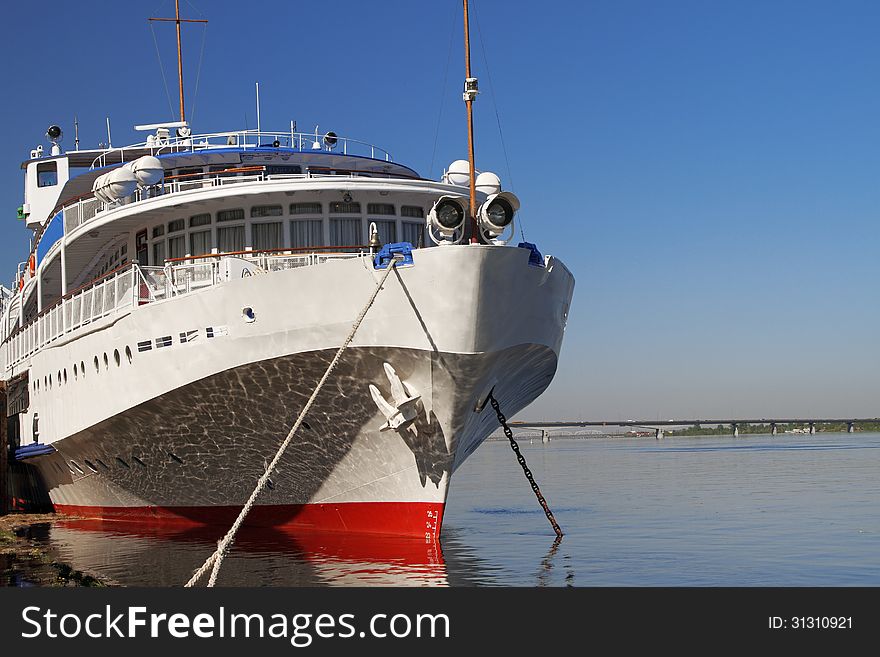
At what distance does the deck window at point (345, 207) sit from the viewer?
20094mm

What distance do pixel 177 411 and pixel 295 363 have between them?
3.06m

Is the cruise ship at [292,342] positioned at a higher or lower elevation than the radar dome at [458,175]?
lower

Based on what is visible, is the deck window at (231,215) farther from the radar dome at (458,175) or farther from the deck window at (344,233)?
the radar dome at (458,175)

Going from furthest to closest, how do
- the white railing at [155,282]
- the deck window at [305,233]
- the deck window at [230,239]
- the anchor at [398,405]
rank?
the deck window at [230,239]
the deck window at [305,233]
the white railing at [155,282]
the anchor at [398,405]

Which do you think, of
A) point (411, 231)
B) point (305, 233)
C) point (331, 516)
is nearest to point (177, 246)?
point (305, 233)

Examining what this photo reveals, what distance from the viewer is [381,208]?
20.5 meters

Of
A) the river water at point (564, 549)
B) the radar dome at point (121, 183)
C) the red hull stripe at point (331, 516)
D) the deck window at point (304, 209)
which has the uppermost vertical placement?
the radar dome at point (121, 183)

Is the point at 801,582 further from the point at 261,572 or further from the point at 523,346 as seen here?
the point at 261,572

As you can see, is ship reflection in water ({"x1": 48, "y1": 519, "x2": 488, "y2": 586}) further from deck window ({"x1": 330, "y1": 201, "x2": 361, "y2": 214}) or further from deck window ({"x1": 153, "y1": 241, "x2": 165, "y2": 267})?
deck window ({"x1": 330, "y1": 201, "x2": 361, "y2": 214})

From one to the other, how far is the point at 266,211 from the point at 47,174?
16.0 metres

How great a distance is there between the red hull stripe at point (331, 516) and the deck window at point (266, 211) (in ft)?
18.2

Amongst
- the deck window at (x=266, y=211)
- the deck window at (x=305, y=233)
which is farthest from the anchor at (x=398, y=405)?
the deck window at (x=266, y=211)
